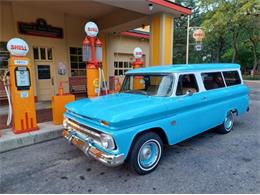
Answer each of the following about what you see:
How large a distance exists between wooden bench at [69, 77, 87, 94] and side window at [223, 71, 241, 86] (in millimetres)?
7734

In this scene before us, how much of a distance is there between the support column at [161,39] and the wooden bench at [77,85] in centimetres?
459

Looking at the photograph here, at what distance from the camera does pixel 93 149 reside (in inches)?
114

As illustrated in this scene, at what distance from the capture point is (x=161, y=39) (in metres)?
7.38

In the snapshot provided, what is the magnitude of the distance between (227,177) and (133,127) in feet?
5.57

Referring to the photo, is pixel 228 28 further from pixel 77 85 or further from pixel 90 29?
pixel 90 29

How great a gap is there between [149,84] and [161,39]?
13.0 ft

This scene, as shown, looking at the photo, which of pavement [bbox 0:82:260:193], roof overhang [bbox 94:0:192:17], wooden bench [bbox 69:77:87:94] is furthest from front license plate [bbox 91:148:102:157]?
wooden bench [bbox 69:77:87:94]

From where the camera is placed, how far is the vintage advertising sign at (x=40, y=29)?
821 centimetres

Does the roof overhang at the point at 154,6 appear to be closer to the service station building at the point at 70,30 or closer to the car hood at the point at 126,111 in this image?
the service station building at the point at 70,30

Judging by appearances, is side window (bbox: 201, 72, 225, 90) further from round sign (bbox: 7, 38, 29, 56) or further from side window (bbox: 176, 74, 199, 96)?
round sign (bbox: 7, 38, 29, 56)

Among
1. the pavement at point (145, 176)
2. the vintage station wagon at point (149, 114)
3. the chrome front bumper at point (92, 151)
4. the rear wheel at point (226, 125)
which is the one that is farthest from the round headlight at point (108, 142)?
the rear wheel at point (226, 125)

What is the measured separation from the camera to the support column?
24.0 ft

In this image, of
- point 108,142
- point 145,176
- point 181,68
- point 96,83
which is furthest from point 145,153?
point 96,83

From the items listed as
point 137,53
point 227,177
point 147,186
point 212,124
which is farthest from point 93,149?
point 137,53
